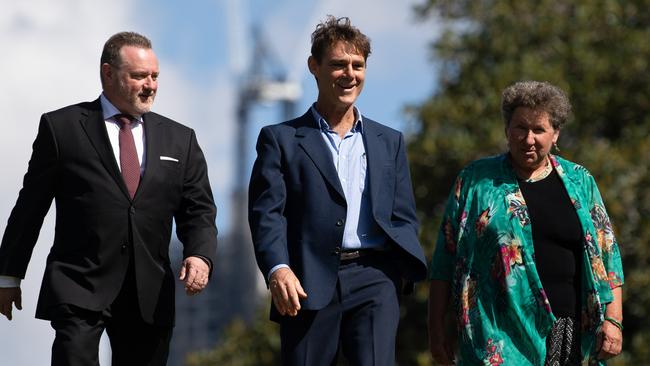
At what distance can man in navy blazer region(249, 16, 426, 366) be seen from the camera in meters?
7.18

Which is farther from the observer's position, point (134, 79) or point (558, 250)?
point (558, 250)

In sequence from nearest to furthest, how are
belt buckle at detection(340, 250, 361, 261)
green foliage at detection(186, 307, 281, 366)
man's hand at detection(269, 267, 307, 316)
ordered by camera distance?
man's hand at detection(269, 267, 307, 316)
belt buckle at detection(340, 250, 361, 261)
green foliage at detection(186, 307, 281, 366)

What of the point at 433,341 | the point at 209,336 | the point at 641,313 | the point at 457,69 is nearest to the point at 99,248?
the point at 433,341

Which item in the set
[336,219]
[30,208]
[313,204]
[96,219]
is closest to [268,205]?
[313,204]

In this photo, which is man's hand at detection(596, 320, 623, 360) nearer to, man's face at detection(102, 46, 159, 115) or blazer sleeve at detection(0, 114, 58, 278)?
man's face at detection(102, 46, 159, 115)

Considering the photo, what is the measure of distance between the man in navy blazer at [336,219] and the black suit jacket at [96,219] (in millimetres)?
414

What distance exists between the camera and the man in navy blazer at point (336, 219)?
23.5ft

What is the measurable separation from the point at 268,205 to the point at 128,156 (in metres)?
0.71

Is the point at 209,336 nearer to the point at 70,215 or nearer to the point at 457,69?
the point at 457,69

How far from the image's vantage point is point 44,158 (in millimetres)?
7363

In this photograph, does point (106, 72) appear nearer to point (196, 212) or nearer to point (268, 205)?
point (196, 212)

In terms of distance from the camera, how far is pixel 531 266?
24.4 ft

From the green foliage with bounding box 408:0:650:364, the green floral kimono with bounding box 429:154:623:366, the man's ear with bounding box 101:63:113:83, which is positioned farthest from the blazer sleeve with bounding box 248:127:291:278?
the green foliage with bounding box 408:0:650:364

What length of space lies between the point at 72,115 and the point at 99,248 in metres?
0.65
